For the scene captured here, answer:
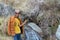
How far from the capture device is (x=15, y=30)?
895cm

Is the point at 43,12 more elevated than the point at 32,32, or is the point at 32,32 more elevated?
the point at 43,12

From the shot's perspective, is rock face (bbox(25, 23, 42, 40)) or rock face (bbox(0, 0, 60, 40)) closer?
rock face (bbox(25, 23, 42, 40))

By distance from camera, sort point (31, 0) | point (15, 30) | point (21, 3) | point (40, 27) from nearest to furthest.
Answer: point (15, 30)
point (40, 27)
point (31, 0)
point (21, 3)

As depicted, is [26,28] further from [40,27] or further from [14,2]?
[14,2]

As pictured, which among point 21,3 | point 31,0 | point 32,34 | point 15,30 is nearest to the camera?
point 15,30

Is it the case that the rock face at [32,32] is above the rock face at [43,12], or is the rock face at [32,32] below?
below

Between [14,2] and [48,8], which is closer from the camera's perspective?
[48,8]

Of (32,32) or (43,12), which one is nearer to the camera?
(32,32)

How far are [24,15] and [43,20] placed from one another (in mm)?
844

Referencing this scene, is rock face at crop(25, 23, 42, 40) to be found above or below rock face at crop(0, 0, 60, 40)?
below

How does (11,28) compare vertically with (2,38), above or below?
above

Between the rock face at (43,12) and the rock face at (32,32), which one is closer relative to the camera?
the rock face at (32,32)

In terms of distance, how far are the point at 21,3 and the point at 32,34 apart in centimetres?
283

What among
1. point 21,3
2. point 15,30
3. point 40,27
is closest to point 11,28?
point 15,30
